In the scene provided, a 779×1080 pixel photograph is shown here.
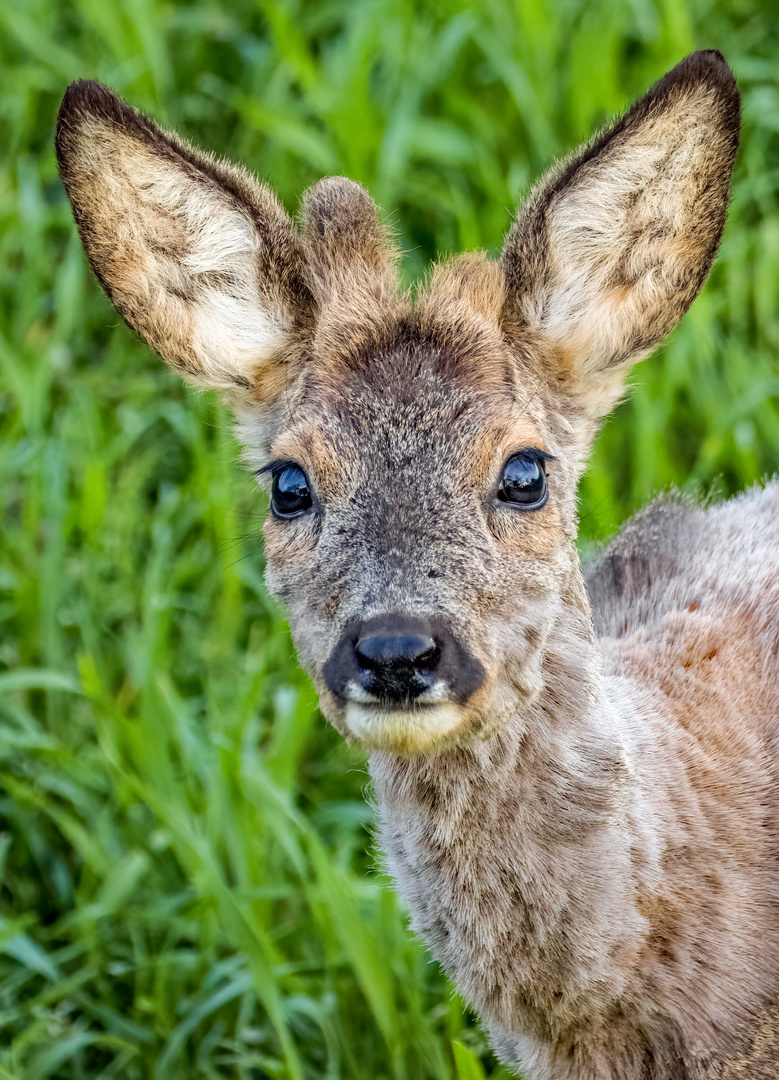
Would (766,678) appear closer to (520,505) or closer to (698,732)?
(698,732)

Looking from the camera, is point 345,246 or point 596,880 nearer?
point 596,880

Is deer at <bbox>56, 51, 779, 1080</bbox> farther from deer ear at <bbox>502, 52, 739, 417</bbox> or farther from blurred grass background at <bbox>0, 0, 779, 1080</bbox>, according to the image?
blurred grass background at <bbox>0, 0, 779, 1080</bbox>

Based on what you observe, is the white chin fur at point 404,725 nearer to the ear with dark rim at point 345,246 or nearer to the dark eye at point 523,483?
the dark eye at point 523,483

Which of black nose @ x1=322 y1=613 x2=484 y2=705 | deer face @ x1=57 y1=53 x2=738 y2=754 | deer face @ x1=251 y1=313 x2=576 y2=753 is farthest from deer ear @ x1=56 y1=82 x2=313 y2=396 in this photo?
black nose @ x1=322 y1=613 x2=484 y2=705

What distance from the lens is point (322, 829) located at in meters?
4.55

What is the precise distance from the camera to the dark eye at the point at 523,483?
283 centimetres

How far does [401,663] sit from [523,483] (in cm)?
55

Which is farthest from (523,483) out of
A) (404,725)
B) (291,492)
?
(404,725)

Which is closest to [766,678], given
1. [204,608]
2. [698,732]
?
[698,732]

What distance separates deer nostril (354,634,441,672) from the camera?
2.46 meters

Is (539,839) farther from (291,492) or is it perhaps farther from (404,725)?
(291,492)

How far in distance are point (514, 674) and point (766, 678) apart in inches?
31.3

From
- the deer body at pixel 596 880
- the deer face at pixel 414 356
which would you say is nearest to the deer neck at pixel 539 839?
the deer body at pixel 596 880

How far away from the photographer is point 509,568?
2760 millimetres
